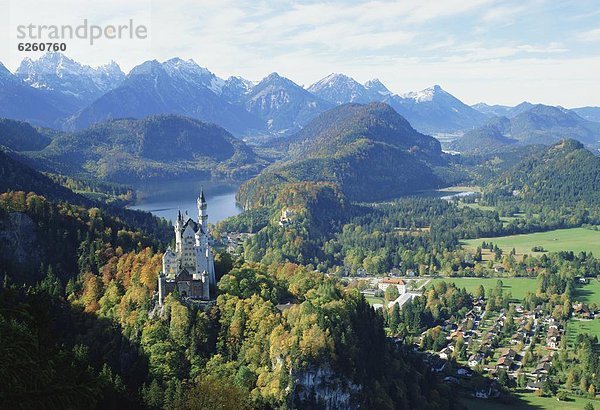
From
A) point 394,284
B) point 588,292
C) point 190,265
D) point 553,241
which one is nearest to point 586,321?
point 588,292

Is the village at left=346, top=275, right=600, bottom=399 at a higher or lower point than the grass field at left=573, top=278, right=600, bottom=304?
lower

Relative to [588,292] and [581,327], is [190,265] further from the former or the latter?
[588,292]

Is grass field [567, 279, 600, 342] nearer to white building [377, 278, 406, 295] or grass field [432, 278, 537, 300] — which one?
grass field [432, 278, 537, 300]

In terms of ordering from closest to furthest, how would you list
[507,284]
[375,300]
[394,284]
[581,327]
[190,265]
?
[190,265] → [581,327] → [375,300] → [394,284] → [507,284]

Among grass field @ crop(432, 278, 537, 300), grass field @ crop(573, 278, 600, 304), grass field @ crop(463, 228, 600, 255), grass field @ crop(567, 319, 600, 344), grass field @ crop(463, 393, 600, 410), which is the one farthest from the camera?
grass field @ crop(463, 228, 600, 255)

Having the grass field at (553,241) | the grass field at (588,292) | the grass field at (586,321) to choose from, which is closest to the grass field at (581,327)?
the grass field at (586,321)

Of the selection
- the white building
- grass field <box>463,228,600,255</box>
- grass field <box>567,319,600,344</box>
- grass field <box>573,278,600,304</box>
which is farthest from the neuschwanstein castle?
grass field <box>463,228,600,255</box>

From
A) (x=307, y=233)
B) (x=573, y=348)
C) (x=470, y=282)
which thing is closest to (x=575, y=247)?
(x=470, y=282)
